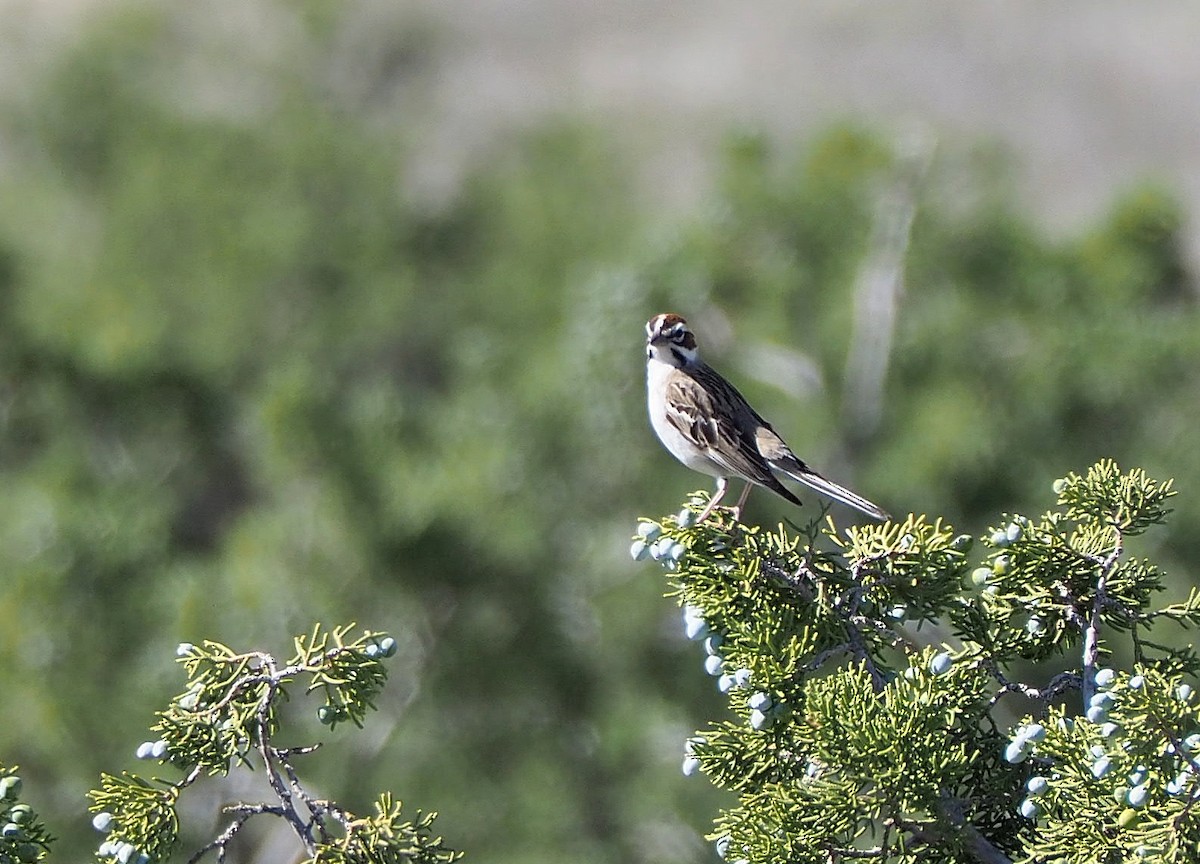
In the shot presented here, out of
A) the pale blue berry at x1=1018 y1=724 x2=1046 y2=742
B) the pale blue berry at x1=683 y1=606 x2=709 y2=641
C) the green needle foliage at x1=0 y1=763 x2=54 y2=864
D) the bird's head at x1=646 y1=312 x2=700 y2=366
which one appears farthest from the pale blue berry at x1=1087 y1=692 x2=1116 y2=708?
the bird's head at x1=646 y1=312 x2=700 y2=366

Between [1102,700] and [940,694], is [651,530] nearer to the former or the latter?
[940,694]

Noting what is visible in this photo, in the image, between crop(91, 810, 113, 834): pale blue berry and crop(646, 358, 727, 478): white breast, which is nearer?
crop(91, 810, 113, 834): pale blue berry

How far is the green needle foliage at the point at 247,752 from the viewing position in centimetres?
311

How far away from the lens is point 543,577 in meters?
14.4

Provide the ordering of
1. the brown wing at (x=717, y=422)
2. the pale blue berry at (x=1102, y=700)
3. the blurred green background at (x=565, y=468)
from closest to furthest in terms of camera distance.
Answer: the pale blue berry at (x=1102, y=700), the brown wing at (x=717, y=422), the blurred green background at (x=565, y=468)

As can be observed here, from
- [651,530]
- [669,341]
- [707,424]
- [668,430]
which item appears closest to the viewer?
[651,530]

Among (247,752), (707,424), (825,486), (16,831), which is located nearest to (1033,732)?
(247,752)

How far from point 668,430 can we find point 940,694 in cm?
363

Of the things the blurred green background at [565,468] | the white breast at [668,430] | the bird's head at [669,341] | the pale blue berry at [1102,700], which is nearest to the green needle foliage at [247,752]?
the pale blue berry at [1102,700]

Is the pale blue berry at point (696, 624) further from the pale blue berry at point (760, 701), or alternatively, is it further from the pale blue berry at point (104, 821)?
the pale blue berry at point (104, 821)

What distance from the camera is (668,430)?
6777 mm

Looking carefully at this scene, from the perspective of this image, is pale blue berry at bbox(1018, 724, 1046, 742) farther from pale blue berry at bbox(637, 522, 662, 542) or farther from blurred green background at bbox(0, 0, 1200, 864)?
blurred green background at bbox(0, 0, 1200, 864)

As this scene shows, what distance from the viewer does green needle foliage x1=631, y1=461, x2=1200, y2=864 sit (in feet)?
Result: 9.77

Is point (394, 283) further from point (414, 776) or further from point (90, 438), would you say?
point (414, 776)
